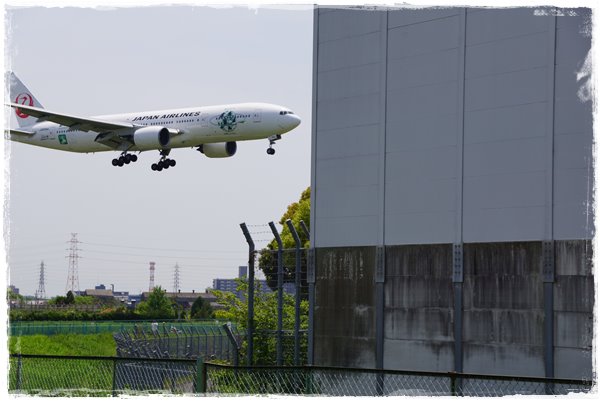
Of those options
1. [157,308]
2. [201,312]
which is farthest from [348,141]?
[201,312]

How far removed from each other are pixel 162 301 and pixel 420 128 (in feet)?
265

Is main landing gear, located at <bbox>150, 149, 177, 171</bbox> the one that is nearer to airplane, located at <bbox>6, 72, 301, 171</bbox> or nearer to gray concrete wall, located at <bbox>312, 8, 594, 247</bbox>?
airplane, located at <bbox>6, 72, 301, 171</bbox>

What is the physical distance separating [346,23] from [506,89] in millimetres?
3926

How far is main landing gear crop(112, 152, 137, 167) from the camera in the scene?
48.5m

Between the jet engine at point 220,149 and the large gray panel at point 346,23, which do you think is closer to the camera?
the large gray panel at point 346,23

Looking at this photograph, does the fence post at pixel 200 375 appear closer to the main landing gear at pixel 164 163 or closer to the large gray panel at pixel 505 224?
the large gray panel at pixel 505 224

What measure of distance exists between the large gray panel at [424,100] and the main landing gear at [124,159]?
3243 centimetres

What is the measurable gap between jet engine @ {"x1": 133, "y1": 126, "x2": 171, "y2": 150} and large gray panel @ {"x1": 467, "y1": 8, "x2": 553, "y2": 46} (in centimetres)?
2936

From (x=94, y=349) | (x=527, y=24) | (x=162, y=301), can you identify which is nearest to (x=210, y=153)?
(x=94, y=349)

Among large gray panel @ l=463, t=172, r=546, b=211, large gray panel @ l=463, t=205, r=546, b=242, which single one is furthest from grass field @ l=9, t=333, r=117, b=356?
large gray panel @ l=463, t=172, r=546, b=211

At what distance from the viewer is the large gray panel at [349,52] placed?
714 inches

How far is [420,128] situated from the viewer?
17.3m

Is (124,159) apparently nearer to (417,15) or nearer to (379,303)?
(379,303)

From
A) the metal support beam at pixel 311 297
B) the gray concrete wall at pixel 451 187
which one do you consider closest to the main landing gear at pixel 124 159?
the metal support beam at pixel 311 297
